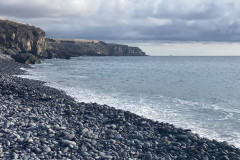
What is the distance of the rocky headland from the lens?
25.5 ft

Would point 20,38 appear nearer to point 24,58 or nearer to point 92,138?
point 24,58

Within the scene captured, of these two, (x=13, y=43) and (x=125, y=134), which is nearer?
(x=125, y=134)

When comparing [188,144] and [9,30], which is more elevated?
[9,30]

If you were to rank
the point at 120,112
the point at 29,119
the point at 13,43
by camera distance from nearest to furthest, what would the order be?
the point at 29,119 < the point at 120,112 < the point at 13,43

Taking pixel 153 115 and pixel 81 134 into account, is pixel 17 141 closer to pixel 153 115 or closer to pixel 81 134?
pixel 81 134

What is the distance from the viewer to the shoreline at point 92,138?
25.5 feet

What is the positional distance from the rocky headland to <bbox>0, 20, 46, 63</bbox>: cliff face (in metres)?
64.0

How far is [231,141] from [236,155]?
245 centimetres

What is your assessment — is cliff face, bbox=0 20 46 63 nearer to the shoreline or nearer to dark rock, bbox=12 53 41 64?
dark rock, bbox=12 53 41 64

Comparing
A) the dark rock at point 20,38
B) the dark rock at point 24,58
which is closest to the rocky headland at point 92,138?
the dark rock at point 24,58

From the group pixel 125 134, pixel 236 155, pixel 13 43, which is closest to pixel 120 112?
pixel 125 134

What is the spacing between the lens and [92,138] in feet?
30.2

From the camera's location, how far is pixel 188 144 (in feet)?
31.2

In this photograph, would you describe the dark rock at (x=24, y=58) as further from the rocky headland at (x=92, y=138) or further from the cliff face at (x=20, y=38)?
the rocky headland at (x=92, y=138)
